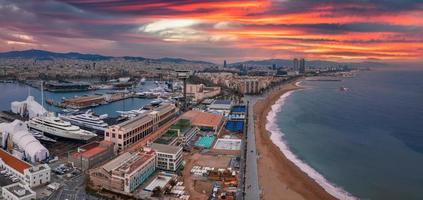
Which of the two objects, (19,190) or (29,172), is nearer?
(19,190)

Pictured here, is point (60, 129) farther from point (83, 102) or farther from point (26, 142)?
point (83, 102)

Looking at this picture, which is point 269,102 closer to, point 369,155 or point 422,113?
point 422,113

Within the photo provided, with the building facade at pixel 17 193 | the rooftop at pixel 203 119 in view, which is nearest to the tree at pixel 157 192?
the building facade at pixel 17 193

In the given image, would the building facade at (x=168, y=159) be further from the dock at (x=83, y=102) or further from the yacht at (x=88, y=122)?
the dock at (x=83, y=102)

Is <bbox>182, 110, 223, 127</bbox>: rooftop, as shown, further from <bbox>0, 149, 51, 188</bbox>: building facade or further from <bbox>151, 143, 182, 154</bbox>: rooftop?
<bbox>0, 149, 51, 188</bbox>: building facade

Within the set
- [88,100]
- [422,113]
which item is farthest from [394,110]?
[88,100]

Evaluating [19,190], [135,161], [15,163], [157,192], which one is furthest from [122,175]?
[15,163]
